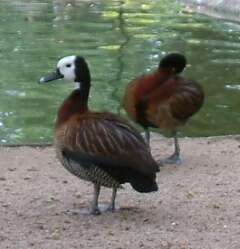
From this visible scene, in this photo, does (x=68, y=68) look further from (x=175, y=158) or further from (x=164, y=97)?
(x=175, y=158)

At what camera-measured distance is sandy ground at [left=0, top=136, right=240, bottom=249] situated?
225 inches

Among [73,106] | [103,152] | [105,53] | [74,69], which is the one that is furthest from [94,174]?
[105,53]

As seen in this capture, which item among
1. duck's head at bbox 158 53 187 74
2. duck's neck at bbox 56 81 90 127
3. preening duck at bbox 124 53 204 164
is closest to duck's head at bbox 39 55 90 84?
duck's neck at bbox 56 81 90 127

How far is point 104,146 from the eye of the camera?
606cm

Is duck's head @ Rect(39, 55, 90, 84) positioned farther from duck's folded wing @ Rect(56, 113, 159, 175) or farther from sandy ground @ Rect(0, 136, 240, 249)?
sandy ground @ Rect(0, 136, 240, 249)

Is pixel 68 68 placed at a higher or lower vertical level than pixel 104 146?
higher

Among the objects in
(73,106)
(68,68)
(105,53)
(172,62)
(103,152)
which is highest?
(68,68)

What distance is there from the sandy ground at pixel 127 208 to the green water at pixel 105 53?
2.10 meters

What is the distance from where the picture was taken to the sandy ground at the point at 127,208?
5.71m

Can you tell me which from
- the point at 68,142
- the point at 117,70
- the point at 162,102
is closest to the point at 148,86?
the point at 162,102

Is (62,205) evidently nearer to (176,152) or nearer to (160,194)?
(160,194)

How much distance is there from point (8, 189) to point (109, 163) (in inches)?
54.3

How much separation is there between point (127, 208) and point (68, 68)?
3.77ft

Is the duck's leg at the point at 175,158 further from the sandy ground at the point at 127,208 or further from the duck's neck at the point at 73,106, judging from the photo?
the duck's neck at the point at 73,106
